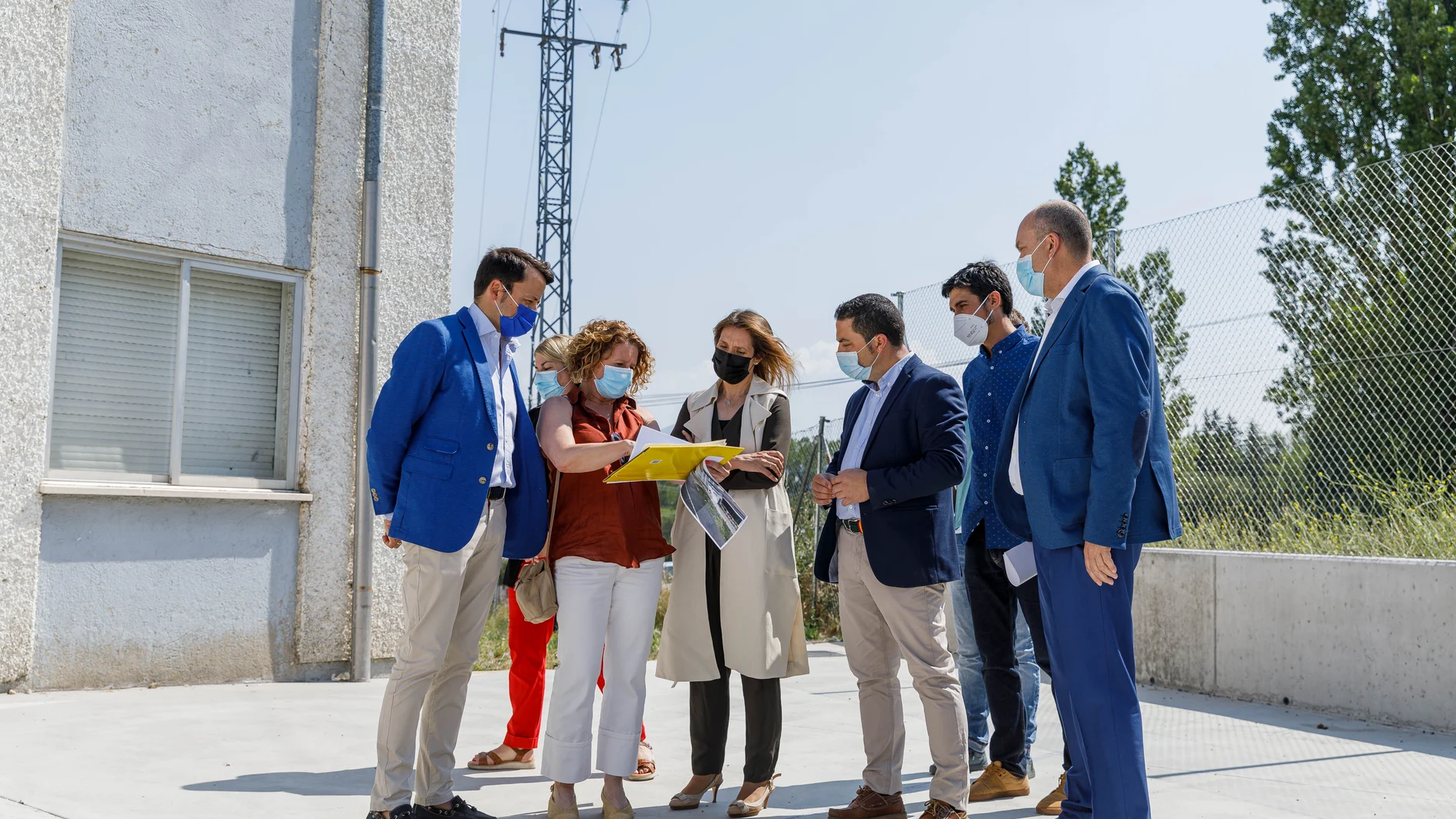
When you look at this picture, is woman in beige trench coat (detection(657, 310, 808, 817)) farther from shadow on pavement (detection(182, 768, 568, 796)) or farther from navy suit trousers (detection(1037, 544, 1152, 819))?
navy suit trousers (detection(1037, 544, 1152, 819))

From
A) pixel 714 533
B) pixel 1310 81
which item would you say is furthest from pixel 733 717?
pixel 1310 81

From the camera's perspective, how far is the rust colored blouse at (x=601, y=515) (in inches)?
168

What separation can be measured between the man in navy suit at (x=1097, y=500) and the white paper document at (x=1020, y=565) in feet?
2.78

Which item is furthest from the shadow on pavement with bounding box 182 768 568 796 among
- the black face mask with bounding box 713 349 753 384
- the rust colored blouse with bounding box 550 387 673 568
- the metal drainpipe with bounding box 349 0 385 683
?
the metal drainpipe with bounding box 349 0 385 683

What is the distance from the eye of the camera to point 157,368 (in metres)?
7.20

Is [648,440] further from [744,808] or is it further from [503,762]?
[503,762]

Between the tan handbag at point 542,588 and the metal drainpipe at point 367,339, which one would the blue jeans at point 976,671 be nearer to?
the tan handbag at point 542,588

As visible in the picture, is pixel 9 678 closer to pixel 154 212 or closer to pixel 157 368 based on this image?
pixel 157 368

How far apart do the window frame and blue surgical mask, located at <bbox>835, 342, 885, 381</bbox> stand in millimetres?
4428

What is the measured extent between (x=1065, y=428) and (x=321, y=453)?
5596mm

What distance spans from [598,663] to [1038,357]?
6.39 feet

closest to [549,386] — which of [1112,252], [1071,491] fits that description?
[1071,491]

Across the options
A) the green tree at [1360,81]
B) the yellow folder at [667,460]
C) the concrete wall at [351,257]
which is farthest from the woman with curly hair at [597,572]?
the green tree at [1360,81]

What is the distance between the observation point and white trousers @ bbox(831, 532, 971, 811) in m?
→ 4.20
